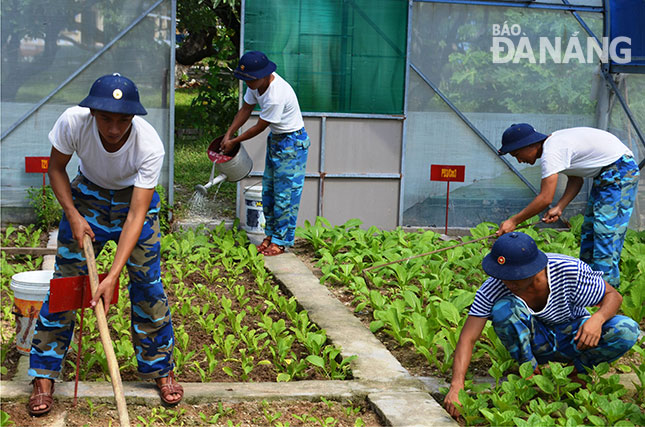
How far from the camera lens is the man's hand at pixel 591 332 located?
376cm

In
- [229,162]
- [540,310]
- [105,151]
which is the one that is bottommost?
[540,310]

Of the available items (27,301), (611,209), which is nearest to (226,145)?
(27,301)

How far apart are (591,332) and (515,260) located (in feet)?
1.76

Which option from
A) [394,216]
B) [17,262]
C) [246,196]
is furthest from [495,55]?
[17,262]

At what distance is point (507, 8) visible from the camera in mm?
9180

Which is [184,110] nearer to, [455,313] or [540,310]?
[455,313]

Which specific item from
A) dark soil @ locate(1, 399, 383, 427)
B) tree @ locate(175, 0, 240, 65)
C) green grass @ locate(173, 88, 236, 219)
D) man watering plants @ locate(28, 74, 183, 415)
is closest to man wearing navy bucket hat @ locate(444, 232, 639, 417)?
dark soil @ locate(1, 399, 383, 427)

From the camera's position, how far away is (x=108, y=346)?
328 centimetres

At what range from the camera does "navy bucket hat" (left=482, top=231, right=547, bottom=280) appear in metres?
3.66

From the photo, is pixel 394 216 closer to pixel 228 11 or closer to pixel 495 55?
pixel 495 55

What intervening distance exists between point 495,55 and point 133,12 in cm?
416

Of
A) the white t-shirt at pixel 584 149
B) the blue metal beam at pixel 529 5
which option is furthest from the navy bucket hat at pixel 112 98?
the blue metal beam at pixel 529 5

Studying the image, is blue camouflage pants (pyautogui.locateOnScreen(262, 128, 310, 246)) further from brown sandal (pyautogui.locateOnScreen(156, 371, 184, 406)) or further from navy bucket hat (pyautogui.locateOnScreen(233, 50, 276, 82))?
brown sandal (pyautogui.locateOnScreen(156, 371, 184, 406))

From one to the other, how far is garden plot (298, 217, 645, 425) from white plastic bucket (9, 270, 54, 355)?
2.07 meters
